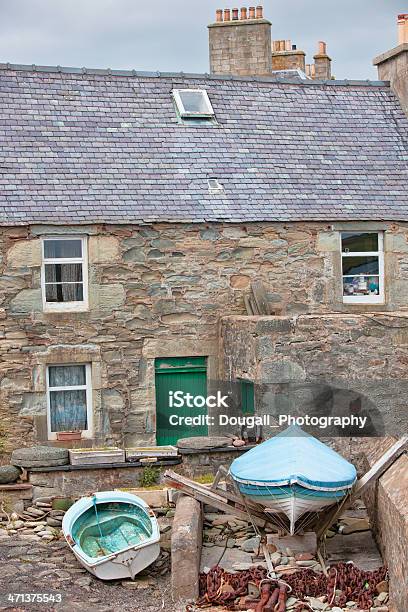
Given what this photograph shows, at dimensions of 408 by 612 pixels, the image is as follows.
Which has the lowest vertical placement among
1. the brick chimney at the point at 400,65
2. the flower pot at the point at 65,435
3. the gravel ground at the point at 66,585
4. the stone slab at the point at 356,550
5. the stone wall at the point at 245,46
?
the gravel ground at the point at 66,585

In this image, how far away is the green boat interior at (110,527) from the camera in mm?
15141

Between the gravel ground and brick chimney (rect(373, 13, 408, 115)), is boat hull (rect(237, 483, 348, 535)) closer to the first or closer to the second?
the gravel ground

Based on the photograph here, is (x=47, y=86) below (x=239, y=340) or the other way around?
the other way around

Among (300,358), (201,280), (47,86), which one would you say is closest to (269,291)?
(201,280)

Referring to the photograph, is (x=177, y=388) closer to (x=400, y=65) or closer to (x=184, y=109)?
(x=184, y=109)

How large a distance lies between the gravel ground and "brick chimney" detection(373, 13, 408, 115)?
474 inches

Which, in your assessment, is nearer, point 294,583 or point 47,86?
point 294,583

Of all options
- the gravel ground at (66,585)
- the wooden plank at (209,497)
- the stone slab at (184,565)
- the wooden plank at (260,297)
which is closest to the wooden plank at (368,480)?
the wooden plank at (209,497)

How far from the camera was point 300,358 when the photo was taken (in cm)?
1745

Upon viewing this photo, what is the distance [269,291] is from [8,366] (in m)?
4.78

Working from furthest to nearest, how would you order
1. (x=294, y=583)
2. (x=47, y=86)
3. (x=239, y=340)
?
(x=47, y=86) < (x=239, y=340) < (x=294, y=583)

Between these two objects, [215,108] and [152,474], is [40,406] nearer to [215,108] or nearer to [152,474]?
[152,474]

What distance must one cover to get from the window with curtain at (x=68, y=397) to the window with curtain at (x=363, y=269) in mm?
5013

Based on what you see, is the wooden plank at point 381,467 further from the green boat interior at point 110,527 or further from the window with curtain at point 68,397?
the window with curtain at point 68,397
